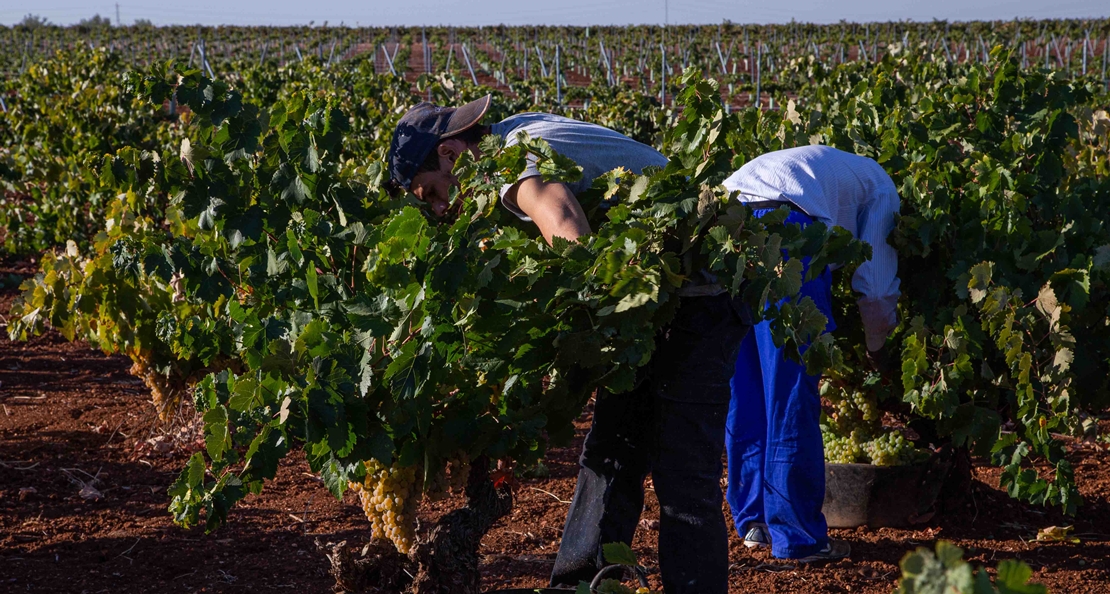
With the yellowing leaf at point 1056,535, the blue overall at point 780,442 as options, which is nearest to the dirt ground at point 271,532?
the yellowing leaf at point 1056,535

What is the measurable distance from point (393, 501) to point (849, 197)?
1517 millimetres

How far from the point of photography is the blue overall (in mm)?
3014

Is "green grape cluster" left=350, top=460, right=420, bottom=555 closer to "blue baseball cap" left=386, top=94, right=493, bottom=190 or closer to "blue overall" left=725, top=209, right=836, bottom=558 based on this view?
"blue baseball cap" left=386, top=94, right=493, bottom=190

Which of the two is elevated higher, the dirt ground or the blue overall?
the blue overall

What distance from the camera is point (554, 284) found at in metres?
2.02

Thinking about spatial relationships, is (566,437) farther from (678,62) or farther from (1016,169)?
(678,62)

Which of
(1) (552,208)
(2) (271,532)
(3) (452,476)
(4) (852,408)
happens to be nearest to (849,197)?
(4) (852,408)

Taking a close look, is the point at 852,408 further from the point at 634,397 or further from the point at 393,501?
the point at 393,501

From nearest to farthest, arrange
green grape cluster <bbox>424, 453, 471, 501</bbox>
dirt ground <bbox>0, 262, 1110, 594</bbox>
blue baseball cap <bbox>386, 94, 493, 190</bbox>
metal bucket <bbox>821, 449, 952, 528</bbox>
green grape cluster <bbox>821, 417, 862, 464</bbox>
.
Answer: green grape cluster <bbox>424, 453, 471, 501</bbox>
blue baseball cap <bbox>386, 94, 493, 190</bbox>
dirt ground <bbox>0, 262, 1110, 594</bbox>
metal bucket <bbox>821, 449, 952, 528</bbox>
green grape cluster <bbox>821, 417, 862, 464</bbox>

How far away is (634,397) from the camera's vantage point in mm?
2613

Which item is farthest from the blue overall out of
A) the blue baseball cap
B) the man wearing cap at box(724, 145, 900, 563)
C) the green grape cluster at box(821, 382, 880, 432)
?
the blue baseball cap

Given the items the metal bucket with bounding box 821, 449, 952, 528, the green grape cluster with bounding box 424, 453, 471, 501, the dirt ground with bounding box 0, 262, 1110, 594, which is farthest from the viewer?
the metal bucket with bounding box 821, 449, 952, 528

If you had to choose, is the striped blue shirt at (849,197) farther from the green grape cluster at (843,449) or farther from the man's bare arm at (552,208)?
the man's bare arm at (552,208)

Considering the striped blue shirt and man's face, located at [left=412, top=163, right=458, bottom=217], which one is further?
the striped blue shirt
